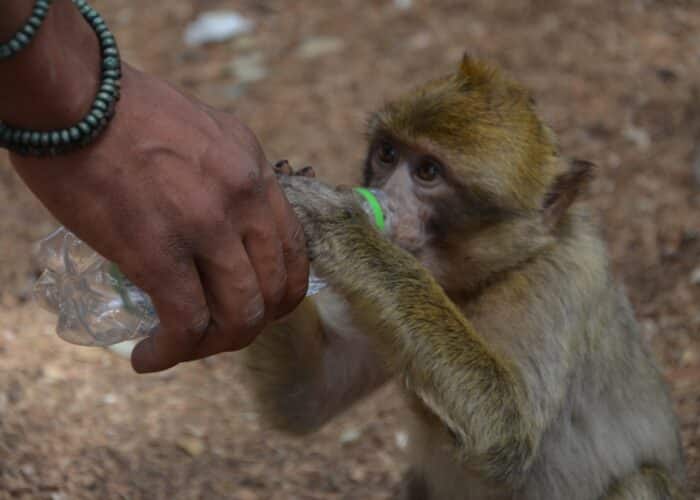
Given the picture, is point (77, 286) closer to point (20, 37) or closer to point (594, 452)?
point (20, 37)

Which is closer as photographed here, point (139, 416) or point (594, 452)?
point (594, 452)

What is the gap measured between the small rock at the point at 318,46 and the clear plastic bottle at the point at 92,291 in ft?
14.6

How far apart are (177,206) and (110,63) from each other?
0.38m

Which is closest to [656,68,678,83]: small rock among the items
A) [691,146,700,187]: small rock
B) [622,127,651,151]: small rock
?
[622,127,651,151]: small rock

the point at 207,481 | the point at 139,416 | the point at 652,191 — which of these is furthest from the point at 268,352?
the point at 652,191

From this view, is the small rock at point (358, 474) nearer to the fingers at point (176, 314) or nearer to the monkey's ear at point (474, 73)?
the monkey's ear at point (474, 73)

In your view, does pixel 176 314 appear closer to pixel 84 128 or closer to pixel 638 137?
pixel 84 128

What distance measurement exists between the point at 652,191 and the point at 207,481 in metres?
3.23

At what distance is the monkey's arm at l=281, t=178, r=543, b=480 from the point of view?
3248 mm

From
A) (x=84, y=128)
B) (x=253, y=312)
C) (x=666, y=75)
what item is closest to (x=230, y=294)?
(x=253, y=312)

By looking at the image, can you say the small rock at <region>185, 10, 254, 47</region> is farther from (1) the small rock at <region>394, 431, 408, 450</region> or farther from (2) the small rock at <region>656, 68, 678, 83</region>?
(1) the small rock at <region>394, 431, 408, 450</region>

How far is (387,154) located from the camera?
12.8 feet

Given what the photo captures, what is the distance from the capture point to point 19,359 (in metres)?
5.32

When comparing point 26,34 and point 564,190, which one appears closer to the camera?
point 26,34
